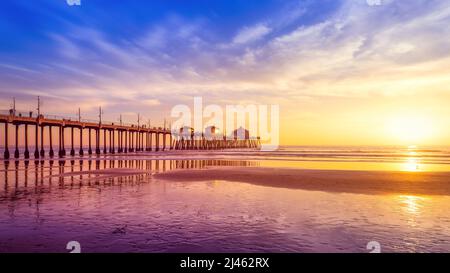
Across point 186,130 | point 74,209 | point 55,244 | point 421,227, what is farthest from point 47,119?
point 186,130

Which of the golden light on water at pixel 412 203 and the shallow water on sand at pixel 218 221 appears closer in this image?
the shallow water on sand at pixel 218 221

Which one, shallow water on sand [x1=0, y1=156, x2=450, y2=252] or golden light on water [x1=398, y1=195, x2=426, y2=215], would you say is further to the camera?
golden light on water [x1=398, y1=195, x2=426, y2=215]

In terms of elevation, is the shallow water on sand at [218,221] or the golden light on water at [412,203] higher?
the shallow water on sand at [218,221]

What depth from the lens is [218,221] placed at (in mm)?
9102

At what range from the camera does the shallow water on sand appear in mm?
7004

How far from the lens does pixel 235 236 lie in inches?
302

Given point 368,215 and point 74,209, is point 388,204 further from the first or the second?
point 74,209

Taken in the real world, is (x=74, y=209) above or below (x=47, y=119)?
below

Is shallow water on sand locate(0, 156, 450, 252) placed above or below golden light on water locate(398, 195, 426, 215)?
above

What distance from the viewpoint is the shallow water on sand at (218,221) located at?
276 inches
